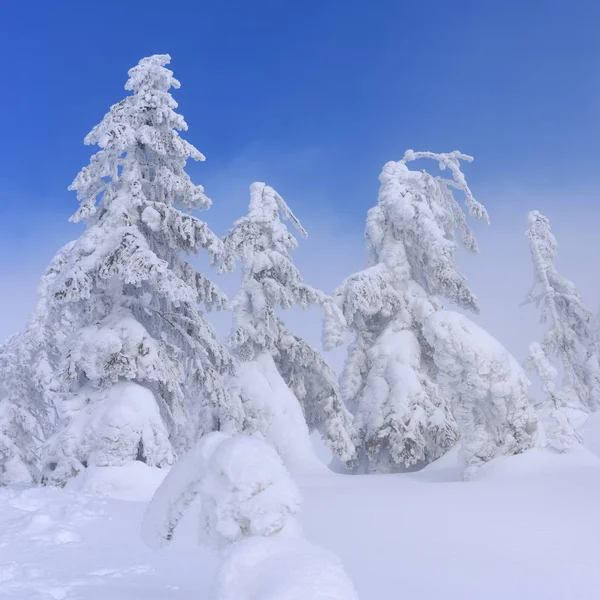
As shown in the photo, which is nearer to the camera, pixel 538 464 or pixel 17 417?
pixel 538 464

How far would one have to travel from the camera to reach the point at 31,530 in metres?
5.98

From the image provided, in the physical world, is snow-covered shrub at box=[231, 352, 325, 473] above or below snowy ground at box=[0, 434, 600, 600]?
above

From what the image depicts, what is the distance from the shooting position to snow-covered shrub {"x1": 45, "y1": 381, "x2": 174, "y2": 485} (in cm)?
1051

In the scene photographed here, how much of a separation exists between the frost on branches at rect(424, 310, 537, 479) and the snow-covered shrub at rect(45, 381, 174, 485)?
19.6ft

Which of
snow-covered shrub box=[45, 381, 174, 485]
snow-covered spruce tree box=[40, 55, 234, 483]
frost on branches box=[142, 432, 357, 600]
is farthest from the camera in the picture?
snow-covered spruce tree box=[40, 55, 234, 483]

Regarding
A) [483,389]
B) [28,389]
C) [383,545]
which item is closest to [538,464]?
[483,389]

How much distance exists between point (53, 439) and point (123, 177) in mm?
5900

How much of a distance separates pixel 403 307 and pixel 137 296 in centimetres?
883

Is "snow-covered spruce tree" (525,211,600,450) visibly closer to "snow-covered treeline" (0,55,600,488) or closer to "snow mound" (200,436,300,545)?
"snow-covered treeline" (0,55,600,488)

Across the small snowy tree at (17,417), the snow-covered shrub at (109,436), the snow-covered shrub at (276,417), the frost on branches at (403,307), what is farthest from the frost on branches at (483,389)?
the small snowy tree at (17,417)

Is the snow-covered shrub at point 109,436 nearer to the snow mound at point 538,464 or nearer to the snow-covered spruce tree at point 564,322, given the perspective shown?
the snow mound at point 538,464

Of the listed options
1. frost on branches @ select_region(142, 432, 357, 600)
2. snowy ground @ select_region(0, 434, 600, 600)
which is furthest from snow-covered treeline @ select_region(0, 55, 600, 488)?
frost on branches @ select_region(142, 432, 357, 600)

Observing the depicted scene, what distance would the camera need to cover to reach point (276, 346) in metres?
17.2

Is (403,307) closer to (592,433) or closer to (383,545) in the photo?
(592,433)
